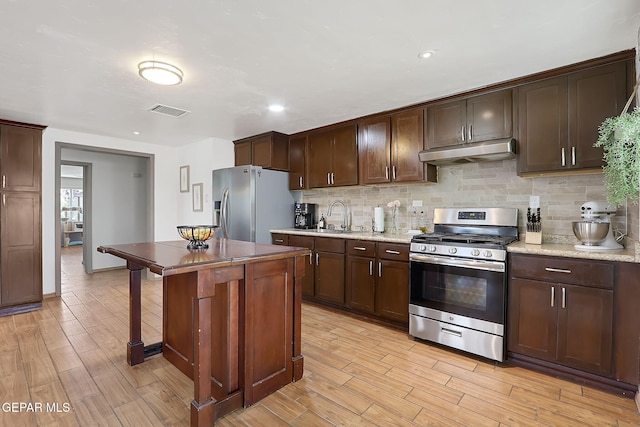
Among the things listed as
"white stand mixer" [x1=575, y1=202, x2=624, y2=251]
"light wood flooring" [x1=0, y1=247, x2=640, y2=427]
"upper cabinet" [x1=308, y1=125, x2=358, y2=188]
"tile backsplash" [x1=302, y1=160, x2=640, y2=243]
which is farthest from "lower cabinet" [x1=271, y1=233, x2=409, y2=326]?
"white stand mixer" [x1=575, y1=202, x2=624, y2=251]

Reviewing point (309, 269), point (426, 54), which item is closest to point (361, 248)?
point (309, 269)

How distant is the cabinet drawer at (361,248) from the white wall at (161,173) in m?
2.65

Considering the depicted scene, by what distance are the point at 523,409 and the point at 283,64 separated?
293 centimetres

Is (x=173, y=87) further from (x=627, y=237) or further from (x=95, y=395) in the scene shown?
(x=627, y=237)

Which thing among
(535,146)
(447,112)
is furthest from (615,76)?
(447,112)

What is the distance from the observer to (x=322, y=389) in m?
2.11

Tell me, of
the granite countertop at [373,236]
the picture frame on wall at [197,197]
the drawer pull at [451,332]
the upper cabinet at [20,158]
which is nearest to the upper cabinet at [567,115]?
the granite countertop at [373,236]

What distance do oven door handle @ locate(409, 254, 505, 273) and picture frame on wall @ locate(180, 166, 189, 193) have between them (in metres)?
Answer: 4.20

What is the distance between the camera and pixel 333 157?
4.13 m

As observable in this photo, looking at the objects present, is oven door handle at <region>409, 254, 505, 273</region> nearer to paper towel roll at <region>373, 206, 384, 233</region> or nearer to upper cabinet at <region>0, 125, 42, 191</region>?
paper towel roll at <region>373, 206, 384, 233</region>

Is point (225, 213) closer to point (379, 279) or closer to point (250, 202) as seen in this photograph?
point (250, 202)

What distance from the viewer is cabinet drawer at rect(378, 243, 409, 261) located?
10.1 feet

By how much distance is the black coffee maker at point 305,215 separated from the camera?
183 inches

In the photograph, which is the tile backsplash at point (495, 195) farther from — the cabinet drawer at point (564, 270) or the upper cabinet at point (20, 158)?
the upper cabinet at point (20, 158)
